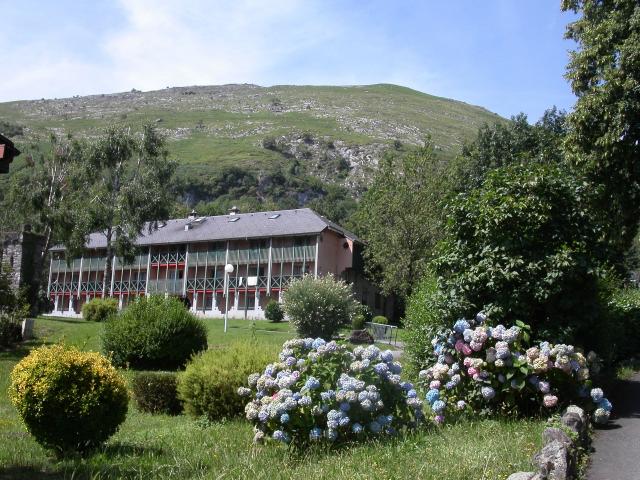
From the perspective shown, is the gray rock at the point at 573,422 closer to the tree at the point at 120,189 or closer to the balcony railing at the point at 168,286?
the tree at the point at 120,189

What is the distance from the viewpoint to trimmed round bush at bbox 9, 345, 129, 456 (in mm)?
7859

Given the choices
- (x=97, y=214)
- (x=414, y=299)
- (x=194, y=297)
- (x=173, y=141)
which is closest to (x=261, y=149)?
(x=173, y=141)

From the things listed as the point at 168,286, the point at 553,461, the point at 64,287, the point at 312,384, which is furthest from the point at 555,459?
the point at 64,287

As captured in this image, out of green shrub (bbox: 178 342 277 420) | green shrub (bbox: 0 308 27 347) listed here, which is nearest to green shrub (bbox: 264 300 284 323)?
green shrub (bbox: 0 308 27 347)

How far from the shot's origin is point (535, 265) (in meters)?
9.88

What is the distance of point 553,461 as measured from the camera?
5406mm

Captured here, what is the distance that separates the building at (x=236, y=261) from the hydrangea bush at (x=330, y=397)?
4356 centimetres

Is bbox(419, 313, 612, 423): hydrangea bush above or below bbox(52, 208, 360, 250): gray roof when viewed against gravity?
below

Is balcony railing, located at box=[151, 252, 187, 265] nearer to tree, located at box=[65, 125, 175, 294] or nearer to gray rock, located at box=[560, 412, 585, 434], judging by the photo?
tree, located at box=[65, 125, 175, 294]

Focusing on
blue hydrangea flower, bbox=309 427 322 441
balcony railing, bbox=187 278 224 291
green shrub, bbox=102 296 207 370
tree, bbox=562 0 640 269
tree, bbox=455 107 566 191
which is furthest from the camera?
balcony railing, bbox=187 278 224 291

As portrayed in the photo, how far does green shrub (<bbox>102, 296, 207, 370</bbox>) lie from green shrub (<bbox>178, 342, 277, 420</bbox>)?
7.97m

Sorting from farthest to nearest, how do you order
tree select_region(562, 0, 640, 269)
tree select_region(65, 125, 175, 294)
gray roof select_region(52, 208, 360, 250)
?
gray roof select_region(52, 208, 360, 250)
tree select_region(65, 125, 175, 294)
tree select_region(562, 0, 640, 269)

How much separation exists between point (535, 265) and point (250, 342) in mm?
4838

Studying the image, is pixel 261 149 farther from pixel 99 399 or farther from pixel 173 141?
pixel 99 399
